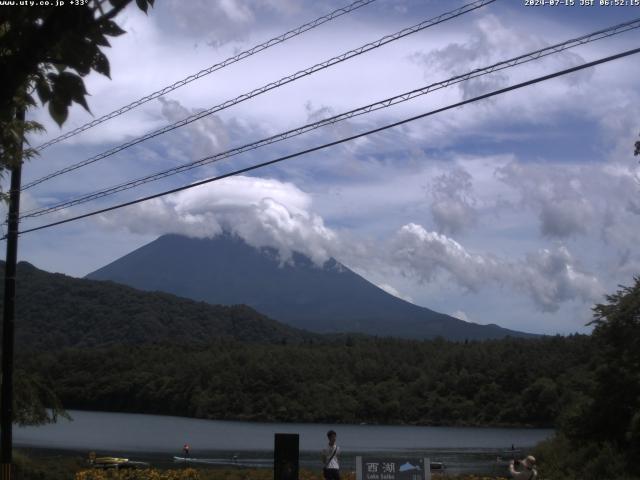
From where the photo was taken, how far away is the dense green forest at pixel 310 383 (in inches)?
4370

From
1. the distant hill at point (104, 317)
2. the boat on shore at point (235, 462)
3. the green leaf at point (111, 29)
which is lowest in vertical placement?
the boat on shore at point (235, 462)

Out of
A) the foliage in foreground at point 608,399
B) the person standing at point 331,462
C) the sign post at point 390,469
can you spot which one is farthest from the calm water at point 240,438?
the sign post at point 390,469

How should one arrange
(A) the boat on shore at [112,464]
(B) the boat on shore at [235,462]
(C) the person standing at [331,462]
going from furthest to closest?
(B) the boat on shore at [235,462] → (A) the boat on shore at [112,464] → (C) the person standing at [331,462]

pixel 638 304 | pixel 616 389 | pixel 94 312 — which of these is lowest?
pixel 616 389

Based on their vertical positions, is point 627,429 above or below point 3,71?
below

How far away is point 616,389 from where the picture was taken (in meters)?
26.2

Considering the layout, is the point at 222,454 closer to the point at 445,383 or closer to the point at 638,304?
the point at 638,304

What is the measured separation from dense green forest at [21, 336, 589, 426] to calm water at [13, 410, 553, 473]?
3876 millimetres

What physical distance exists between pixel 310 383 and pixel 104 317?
234 feet

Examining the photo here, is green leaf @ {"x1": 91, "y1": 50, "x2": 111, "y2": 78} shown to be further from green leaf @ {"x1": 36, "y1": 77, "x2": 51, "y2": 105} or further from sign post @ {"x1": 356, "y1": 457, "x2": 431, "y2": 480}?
sign post @ {"x1": 356, "y1": 457, "x2": 431, "y2": 480}

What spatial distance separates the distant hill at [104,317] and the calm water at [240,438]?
46.4 metres

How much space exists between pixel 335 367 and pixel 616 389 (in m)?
100

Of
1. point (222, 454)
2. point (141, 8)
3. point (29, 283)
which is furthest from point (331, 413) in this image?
point (141, 8)

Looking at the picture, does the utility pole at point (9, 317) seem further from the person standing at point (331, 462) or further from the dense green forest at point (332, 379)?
the dense green forest at point (332, 379)
